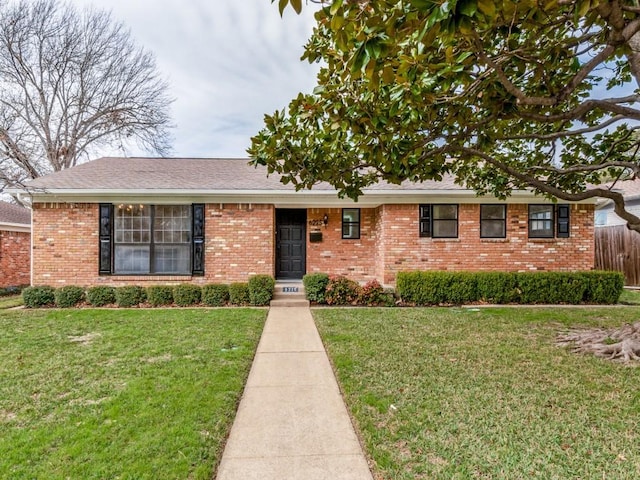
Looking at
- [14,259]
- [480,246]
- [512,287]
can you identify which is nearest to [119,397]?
[512,287]

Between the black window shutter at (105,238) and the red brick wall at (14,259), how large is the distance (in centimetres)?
567

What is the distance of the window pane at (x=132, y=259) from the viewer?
968 centimetres

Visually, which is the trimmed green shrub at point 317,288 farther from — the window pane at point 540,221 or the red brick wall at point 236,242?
the window pane at point 540,221

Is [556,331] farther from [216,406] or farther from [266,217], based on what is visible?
[266,217]

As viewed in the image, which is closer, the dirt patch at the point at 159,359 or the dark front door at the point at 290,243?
the dirt patch at the point at 159,359

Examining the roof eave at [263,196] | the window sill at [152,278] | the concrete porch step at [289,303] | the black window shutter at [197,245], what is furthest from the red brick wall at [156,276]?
the concrete porch step at [289,303]

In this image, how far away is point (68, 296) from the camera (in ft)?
27.7

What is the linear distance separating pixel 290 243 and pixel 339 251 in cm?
162

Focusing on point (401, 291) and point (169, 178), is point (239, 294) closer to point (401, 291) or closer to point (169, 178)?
point (401, 291)

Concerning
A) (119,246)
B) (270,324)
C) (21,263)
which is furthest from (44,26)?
(270,324)

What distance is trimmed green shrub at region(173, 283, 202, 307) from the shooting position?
8.59 metres

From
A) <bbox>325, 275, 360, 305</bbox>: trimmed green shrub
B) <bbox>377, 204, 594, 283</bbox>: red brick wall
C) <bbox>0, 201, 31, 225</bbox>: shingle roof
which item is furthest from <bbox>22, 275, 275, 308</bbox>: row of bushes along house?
<bbox>0, 201, 31, 225</bbox>: shingle roof

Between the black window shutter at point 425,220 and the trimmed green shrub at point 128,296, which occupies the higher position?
the black window shutter at point 425,220

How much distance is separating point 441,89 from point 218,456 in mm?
3894
